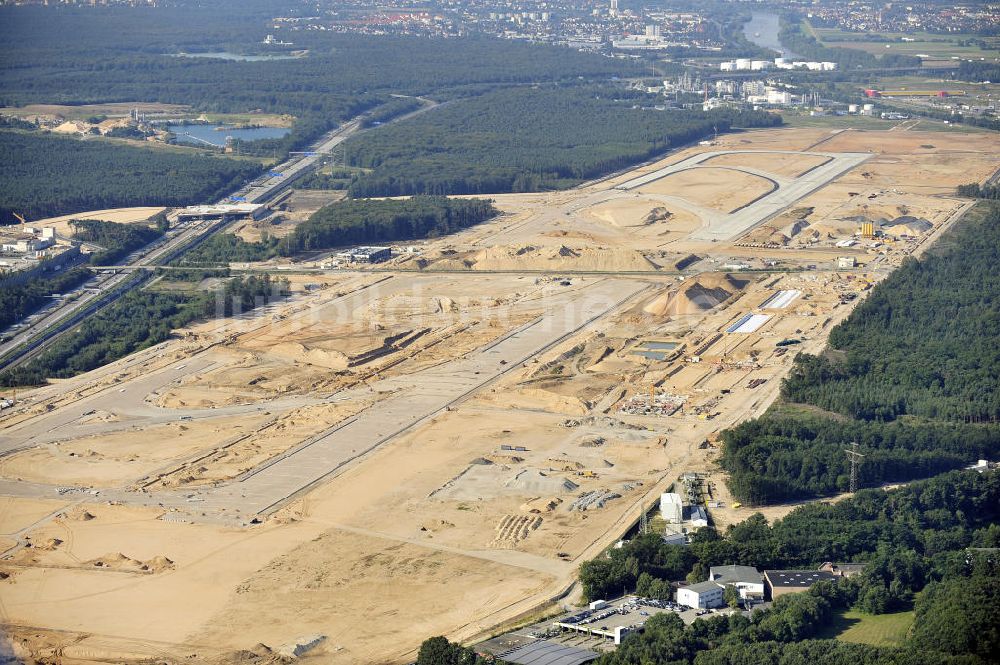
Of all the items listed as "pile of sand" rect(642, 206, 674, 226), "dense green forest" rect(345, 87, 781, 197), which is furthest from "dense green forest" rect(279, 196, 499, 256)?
"pile of sand" rect(642, 206, 674, 226)

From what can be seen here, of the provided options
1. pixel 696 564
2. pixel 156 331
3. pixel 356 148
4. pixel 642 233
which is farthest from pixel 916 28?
pixel 696 564

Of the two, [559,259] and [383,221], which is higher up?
[383,221]

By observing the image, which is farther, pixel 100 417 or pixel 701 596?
pixel 100 417

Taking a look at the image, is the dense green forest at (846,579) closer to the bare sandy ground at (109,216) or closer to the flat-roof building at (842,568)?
the flat-roof building at (842,568)

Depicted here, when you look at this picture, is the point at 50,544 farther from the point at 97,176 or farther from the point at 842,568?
the point at 97,176

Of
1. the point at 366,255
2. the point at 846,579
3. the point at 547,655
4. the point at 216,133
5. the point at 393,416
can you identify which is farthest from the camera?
the point at 216,133

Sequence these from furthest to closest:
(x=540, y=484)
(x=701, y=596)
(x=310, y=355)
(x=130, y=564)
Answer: (x=310, y=355), (x=540, y=484), (x=130, y=564), (x=701, y=596)

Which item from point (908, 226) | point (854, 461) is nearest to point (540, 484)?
point (854, 461)
